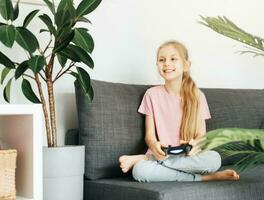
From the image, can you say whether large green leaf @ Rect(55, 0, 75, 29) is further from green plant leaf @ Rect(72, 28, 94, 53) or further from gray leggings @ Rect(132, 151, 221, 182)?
gray leggings @ Rect(132, 151, 221, 182)

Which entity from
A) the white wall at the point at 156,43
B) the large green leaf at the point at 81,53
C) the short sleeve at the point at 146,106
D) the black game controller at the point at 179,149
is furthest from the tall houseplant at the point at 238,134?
the white wall at the point at 156,43

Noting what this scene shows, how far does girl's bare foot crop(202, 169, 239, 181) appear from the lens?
182cm

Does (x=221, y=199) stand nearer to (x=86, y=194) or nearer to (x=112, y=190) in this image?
(x=112, y=190)

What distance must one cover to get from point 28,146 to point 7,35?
35 cm

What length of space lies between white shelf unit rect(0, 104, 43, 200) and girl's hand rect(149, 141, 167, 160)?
0.51m

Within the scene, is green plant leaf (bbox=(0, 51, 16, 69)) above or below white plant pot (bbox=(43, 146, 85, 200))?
above

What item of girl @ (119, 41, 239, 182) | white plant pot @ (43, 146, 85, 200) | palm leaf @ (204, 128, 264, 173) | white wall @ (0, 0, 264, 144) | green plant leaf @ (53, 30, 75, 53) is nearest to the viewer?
palm leaf @ (204, 128, 264, 173)

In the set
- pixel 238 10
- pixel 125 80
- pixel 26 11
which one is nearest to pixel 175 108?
pixel 125 80

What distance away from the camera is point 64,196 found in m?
1.77

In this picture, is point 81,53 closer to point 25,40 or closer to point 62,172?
point 25,40

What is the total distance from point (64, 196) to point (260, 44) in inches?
37.1

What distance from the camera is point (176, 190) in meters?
1.57

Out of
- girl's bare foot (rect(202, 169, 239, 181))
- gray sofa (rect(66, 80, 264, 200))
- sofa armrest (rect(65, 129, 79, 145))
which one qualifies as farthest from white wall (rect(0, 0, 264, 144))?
girl's bare foot (rect(202, 169, 239, 181))

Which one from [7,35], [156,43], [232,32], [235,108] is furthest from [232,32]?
[156,43]
